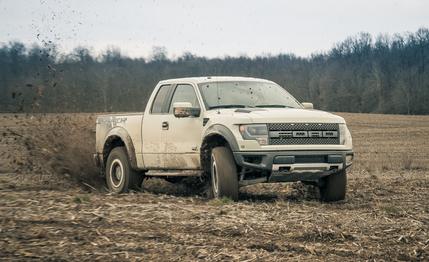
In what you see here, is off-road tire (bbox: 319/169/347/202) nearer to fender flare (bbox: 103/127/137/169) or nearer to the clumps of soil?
fender flare (bbox: 103/127/137/169)

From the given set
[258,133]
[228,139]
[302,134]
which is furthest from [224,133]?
[302,134]

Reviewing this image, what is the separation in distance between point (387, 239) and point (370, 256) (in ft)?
2.12

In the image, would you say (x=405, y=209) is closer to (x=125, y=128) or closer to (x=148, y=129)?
(x=148, y=129)

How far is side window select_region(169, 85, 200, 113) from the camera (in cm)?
952

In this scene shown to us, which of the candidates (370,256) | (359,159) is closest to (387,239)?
(370,256)

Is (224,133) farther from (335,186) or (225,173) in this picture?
(335,186)

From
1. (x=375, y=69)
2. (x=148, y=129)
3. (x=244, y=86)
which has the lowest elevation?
(x=148, y=129)

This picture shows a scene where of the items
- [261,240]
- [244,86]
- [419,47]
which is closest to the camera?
[261,240]

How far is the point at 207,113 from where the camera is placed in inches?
354

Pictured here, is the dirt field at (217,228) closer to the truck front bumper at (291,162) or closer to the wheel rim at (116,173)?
the truck front bumper at (291,162)

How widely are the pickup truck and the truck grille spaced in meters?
0.01

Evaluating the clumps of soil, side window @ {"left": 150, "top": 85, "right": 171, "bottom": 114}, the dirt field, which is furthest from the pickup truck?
the clumps of soil

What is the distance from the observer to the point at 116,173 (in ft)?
36.1

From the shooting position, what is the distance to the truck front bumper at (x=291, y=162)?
8.14 meters
